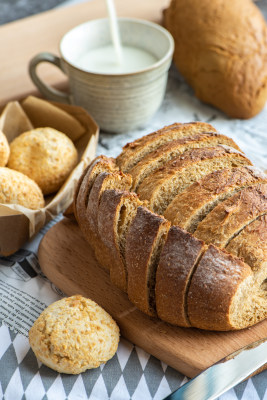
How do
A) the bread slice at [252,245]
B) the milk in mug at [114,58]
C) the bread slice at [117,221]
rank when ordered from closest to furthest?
the bread slice at [252,245]
the bread slice at [117,221]
the milk in mug at [114,58]

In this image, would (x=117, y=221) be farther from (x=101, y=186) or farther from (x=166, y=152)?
(x=166, y=152)

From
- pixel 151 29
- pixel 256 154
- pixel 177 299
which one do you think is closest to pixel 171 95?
pixel 151 29

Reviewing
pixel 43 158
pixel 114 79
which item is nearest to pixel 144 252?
pixel 43 158

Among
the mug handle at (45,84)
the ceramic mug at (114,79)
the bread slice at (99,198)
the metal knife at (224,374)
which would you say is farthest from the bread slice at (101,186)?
the mug handle at (45,84)

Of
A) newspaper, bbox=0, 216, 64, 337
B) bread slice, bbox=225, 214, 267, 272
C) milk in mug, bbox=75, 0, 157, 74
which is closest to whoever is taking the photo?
bread slice, bbox=225, 214, 267, 272

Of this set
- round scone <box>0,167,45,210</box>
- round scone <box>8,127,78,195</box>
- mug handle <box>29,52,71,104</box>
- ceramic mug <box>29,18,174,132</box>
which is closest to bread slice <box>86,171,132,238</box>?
round scone <box>0,167,45,210</box>

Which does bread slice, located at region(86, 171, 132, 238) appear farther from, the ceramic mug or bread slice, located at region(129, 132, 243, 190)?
the ceramic mug

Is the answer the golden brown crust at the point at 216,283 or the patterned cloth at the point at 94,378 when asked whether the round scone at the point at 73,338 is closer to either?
the patterned cloth at the point at 94,378
